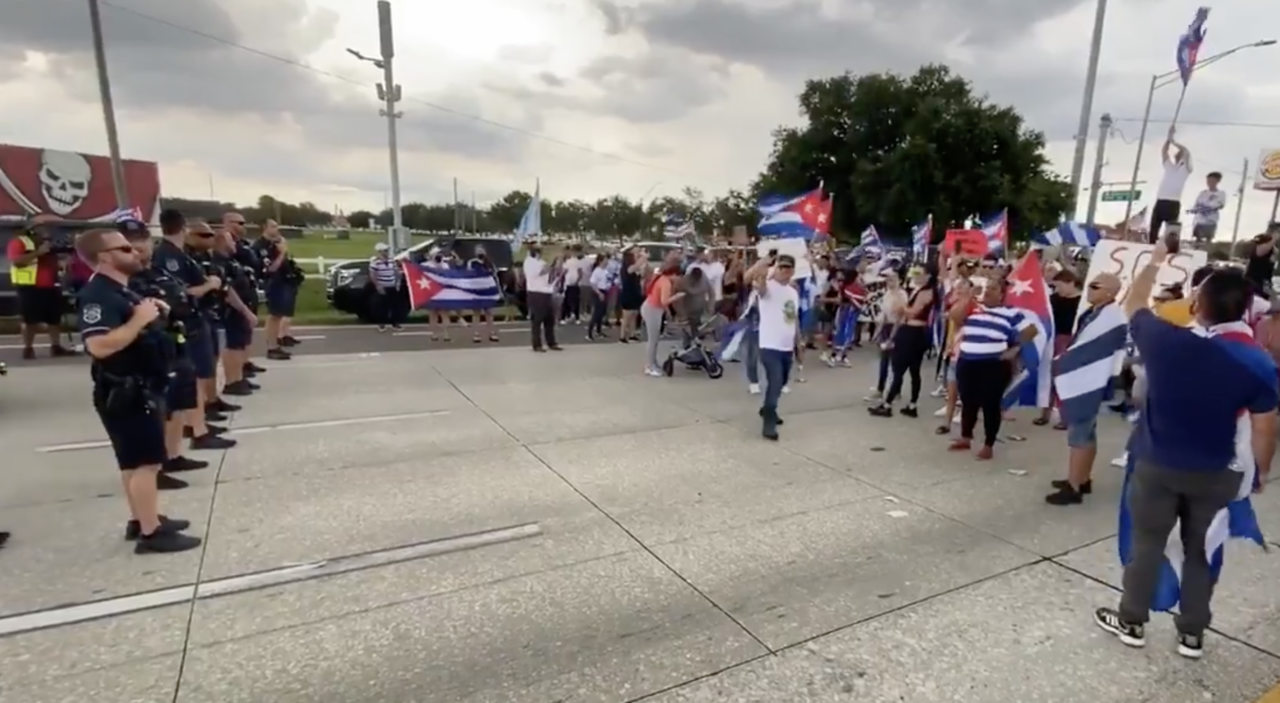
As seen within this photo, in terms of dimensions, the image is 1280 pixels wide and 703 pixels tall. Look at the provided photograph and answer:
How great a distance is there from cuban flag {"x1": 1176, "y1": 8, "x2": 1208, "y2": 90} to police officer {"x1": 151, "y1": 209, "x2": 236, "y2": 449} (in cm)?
1015

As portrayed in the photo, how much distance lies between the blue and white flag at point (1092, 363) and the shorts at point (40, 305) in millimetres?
12519

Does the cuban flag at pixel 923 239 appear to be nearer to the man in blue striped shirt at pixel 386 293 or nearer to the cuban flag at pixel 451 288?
the cuban flag at pixel 451 288

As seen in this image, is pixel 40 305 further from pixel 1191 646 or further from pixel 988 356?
pixel 1191 646

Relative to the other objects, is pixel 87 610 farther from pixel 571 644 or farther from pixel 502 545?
pixel 571 644

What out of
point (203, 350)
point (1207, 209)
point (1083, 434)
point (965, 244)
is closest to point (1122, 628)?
point (1083, 434)

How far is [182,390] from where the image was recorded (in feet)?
17.6

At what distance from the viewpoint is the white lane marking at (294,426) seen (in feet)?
20.0

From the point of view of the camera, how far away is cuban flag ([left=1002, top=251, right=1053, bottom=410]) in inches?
285

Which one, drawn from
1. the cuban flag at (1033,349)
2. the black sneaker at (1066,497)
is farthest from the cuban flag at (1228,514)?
the cuban flag at (1033,349)

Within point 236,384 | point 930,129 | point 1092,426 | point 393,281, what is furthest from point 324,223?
point 1092,426

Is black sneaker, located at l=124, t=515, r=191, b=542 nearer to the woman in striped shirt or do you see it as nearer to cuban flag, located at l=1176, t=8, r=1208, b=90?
the woman in striped shirt

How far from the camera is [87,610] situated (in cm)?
349

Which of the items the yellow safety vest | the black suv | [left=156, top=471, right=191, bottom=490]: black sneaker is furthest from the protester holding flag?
the black suv

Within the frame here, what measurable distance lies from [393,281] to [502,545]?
454 inches
